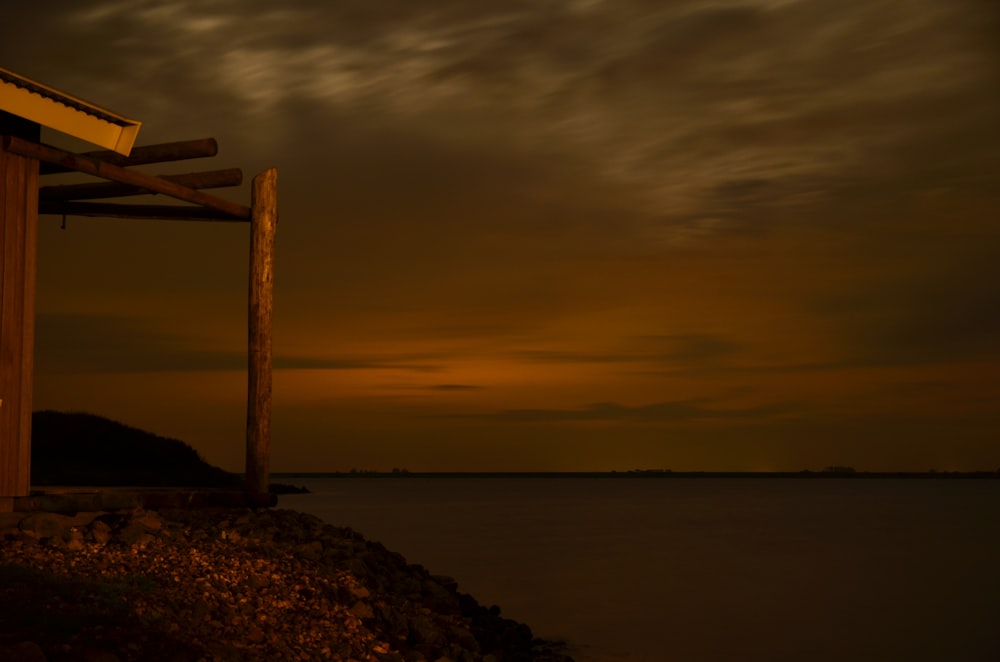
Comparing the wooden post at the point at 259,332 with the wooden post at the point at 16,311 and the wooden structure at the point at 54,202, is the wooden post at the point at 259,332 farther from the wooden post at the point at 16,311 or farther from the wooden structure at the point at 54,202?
the wooden post at the point at 16,311

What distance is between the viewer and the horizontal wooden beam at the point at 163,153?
1386cm

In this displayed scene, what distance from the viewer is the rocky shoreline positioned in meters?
8.39

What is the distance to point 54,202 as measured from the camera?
47.6 feet

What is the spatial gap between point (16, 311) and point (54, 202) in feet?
9.57

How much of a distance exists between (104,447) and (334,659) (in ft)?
164

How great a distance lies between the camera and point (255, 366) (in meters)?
14.9

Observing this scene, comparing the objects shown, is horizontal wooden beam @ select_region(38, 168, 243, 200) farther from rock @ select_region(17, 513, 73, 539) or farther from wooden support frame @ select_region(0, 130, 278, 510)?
rock @ select_region(17, 513, 73, 539)

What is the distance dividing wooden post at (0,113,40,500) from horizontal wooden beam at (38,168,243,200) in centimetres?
182

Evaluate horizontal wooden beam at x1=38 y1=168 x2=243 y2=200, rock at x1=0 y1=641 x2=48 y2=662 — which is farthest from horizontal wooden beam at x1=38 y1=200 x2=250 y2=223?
rock at x1=0 y1=641 x2=48 y2=662

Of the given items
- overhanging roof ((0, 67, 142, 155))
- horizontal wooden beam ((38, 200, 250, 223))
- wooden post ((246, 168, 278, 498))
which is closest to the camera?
overhanging roof ((0, 67, 142, 155))

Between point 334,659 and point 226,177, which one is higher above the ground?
point 226,177

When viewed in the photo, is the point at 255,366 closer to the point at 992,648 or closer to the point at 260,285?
the point at 260,285

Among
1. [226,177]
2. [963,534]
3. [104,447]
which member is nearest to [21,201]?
[226,177]

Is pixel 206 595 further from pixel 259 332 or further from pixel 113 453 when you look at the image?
pixel 113 453
